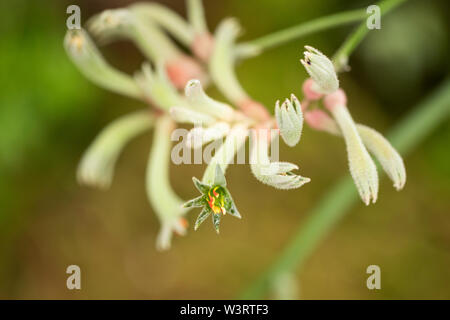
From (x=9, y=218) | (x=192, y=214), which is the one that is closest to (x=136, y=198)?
(x=192, y=214)

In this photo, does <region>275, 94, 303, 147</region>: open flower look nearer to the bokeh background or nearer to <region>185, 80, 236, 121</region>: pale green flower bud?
<region>185, 80, 236, 121</region>: pale green flower bud

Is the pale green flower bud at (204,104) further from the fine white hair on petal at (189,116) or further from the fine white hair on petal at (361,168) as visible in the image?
the fine white hair on petal at (361,168)

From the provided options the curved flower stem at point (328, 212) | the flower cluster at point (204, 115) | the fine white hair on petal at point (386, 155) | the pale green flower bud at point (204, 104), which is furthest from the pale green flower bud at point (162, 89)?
the curved flower stem at point (328, 212)

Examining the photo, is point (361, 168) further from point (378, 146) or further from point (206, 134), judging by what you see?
point (206, 134)

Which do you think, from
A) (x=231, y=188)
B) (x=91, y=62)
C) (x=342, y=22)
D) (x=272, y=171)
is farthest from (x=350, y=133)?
(x=231, y=188)
